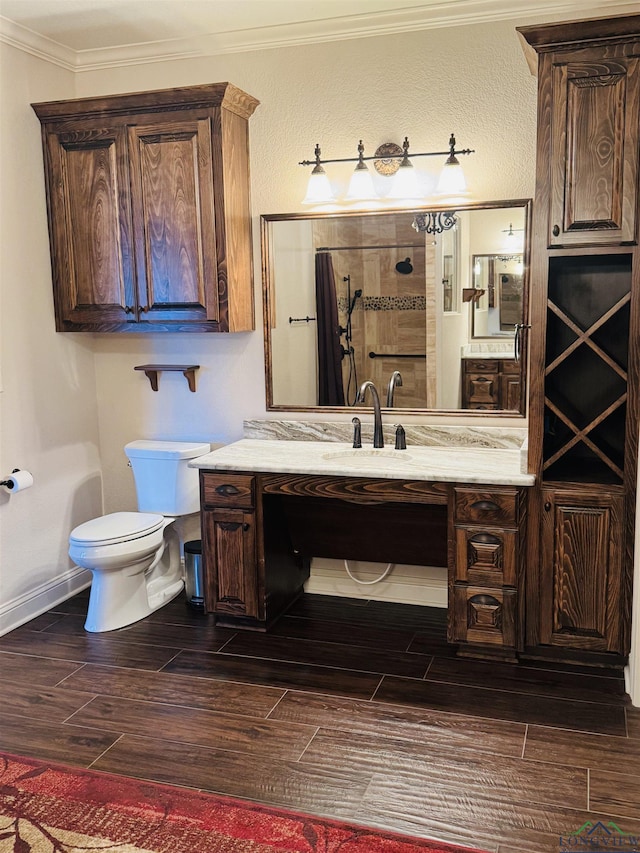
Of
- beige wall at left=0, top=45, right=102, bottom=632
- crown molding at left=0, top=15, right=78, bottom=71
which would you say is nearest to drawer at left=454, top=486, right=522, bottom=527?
beige wall at left=0, top=45, right=102, bottom=632

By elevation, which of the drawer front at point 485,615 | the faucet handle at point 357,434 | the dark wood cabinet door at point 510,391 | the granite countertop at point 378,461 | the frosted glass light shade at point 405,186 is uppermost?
the frosted glass light shade at point 405,186

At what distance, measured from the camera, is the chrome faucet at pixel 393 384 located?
3.50m

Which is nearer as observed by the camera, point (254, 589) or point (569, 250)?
point (569, 250)

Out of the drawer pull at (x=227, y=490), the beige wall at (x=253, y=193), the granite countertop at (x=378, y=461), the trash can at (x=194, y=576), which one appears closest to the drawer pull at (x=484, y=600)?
the granite countertop at (x=378, y=461)

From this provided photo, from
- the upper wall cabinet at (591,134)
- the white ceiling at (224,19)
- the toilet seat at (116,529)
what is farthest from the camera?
the toilet seat at (116,529)

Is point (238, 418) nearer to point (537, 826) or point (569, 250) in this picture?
point (569, 250)

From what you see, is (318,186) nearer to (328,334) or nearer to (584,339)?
(328,334)

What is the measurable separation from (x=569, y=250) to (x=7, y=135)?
2.32 m

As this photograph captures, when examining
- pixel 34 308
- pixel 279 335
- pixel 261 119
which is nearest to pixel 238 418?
pixel 279 335

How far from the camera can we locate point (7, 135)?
134 inches

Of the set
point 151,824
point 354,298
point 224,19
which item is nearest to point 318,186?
point 354,298

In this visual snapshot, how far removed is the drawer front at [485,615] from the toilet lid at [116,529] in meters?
1.34

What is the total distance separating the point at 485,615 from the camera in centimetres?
303

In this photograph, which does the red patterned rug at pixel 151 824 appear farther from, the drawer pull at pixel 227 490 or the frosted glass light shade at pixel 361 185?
the frosted glass light shade at pixel 361 185
